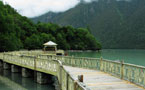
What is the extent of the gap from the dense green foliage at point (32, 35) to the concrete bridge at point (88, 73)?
21.4 m

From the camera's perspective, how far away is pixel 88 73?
1457 centimetres

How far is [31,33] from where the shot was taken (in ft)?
279

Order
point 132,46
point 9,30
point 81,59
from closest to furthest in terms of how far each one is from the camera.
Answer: point 81,59 < point 9,30 < point 132,46

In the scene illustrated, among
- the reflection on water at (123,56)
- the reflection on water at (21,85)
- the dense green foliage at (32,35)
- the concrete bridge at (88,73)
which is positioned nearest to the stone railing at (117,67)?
the concrete bridge at (88,73)

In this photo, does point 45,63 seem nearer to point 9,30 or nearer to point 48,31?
point 9,30

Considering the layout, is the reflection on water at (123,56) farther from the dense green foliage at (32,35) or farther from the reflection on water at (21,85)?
the reflection on water at (21,85)

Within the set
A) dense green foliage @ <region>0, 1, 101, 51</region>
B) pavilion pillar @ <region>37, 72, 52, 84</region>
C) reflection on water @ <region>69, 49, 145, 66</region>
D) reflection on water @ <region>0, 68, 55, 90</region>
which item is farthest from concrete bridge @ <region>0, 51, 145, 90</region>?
reflection on water @ <region>69, 49, 145, 66</region>

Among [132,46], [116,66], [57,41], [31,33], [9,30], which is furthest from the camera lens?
[132,46]

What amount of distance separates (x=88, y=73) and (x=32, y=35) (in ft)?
227

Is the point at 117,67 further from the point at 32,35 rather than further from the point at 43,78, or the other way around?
the point at 32,35

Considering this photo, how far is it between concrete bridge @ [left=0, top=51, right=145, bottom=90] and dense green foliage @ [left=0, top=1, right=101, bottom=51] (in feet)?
70.2

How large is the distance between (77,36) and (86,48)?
403 inches

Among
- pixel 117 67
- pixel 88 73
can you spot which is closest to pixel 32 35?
pixel 88 73

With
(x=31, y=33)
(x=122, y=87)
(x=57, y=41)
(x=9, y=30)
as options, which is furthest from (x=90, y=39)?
(x=122, y=87)
